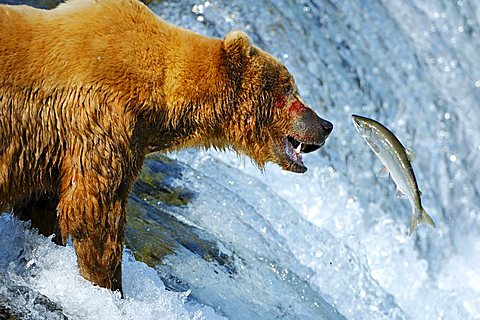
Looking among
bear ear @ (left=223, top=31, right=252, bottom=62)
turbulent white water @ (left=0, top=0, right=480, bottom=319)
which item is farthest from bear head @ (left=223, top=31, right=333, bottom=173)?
turbulent white water @ (left=0, top=0, right=480, bottom=319)

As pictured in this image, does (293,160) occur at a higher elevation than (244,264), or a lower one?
higher

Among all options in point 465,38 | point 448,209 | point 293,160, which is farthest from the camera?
point 465,38

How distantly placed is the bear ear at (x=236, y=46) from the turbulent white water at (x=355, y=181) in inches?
60.0

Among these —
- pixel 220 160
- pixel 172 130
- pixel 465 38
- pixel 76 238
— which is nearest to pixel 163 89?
pixel 172 130

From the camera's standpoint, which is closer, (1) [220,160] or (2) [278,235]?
(2) [278,235]

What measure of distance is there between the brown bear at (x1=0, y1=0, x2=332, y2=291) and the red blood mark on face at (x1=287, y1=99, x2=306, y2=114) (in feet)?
1.48

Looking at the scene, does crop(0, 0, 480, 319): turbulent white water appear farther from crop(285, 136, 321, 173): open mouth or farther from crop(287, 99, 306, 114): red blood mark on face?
crop(287, 99, 306, 114): red blood mark on face

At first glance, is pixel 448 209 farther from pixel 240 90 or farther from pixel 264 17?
pixel 240 90

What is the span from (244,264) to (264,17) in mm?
4031

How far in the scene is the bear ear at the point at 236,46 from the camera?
5281 millimetres

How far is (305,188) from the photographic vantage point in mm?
9398

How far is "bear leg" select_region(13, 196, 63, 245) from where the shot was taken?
527 centimetres

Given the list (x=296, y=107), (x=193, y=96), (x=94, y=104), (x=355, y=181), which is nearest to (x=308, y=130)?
(x=296, y=107)

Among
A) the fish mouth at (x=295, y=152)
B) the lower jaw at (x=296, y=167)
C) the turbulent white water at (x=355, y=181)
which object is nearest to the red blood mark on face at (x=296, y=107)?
Result: the fish mouth at (x=295, y=152)
